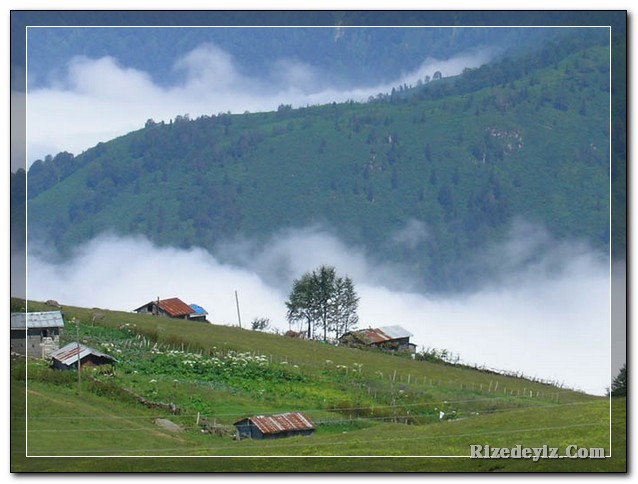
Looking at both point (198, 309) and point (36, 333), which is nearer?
point (36, 333)

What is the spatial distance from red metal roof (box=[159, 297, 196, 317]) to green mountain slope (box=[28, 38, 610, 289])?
4.63 meters

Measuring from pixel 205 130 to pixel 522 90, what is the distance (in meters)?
19.4

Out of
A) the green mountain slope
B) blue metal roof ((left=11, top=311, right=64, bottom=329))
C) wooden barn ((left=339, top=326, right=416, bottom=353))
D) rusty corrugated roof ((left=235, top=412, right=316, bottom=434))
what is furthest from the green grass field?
the green mountain slope

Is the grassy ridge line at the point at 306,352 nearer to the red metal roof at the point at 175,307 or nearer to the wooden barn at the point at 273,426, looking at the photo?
the red metal roof at the point at 175,307

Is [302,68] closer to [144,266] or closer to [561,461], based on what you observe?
[144,266]

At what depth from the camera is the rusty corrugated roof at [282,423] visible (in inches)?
2574

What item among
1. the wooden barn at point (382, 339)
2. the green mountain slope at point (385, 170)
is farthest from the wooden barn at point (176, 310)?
the wooden barn at point (382, 339)

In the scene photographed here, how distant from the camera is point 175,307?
98312mm

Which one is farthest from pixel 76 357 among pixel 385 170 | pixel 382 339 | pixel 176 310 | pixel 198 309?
pixel 385 170

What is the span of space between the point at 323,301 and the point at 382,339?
17.0 ft

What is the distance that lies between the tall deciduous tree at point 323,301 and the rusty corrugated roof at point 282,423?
28.9 m

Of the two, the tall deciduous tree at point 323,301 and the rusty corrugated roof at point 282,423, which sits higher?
the tall deciduous tree at point 323,301

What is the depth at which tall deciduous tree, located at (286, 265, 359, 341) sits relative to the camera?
9638cm

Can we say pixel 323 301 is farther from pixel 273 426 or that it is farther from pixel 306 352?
pixel 273 426
